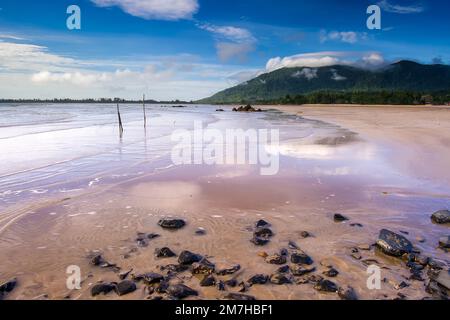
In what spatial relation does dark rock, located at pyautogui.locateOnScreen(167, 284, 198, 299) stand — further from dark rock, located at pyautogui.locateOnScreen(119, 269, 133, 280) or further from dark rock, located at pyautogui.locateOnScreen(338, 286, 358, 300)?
dark rock, located at pyautogui.locateOnScreen(338, 286, 358, 300)

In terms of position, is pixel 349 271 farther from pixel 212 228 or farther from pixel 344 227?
pixel 212 228

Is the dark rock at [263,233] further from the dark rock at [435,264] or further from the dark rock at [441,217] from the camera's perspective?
the dark rock at [441,217]

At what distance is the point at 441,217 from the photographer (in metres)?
7.53

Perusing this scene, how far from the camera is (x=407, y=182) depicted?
1116 cm

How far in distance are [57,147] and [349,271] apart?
18.8 metres

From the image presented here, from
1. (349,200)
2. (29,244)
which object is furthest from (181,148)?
(29,244)

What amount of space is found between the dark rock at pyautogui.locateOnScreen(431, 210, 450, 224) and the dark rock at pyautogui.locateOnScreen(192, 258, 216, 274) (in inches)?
218

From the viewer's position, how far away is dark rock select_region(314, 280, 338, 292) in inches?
192

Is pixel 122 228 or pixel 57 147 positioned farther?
pixel 57 147

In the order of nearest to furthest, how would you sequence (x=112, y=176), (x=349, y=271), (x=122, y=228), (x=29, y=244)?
(x=349, y=271)
(x=29, y=244)
(x=122, y=228)
(x=112, y=176)

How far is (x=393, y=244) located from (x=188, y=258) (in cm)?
382

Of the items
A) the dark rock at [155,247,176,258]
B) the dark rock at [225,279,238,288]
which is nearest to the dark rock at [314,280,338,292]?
the dark rock at [225,279,238,288]
